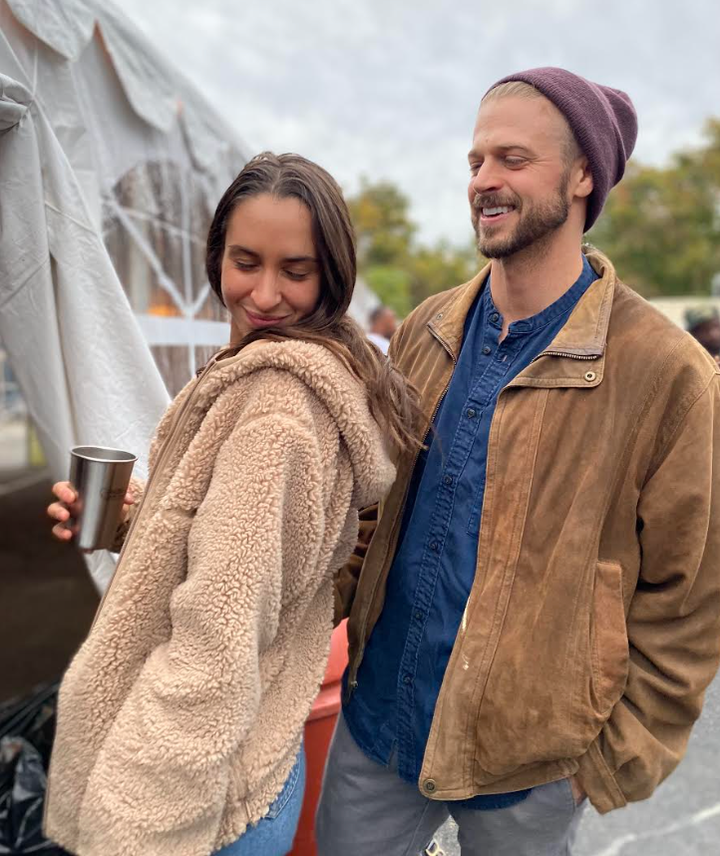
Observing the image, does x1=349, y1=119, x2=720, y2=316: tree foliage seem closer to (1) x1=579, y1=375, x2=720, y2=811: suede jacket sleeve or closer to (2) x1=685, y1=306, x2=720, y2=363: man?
(2) x1=685, y1=306, x2=720, y2=363: man

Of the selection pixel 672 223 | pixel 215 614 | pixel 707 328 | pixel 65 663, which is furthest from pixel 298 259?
pixel 672 223

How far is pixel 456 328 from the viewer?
1.55 meters

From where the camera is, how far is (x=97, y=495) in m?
1.38

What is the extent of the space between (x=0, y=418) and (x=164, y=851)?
15.8 meters

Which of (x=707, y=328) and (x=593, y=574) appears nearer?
(x=593, y=574)

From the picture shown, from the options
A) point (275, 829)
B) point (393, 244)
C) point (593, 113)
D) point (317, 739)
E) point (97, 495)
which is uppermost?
point (393, 244)

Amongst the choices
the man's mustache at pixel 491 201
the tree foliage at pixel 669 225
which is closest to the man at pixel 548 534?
the man's mustache at pixel 491 201

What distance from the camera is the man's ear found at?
54.5 inches

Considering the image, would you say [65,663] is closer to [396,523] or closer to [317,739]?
[317,739]

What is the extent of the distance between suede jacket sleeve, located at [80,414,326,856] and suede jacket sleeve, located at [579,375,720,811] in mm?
652

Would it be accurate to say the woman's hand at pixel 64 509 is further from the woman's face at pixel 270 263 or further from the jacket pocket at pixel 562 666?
the jacket pocket at pixel 562 666

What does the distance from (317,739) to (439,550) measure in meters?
0.85

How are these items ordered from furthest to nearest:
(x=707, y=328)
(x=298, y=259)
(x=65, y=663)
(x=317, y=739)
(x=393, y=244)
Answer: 1. (x=393, y=244)
2. (x=707, y=328)
3. (x=65, y=663)
4. (x=317, y=739)
5. (x=298, y=259)

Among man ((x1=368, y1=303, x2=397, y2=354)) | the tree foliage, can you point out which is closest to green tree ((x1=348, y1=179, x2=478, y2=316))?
the tree foliage
